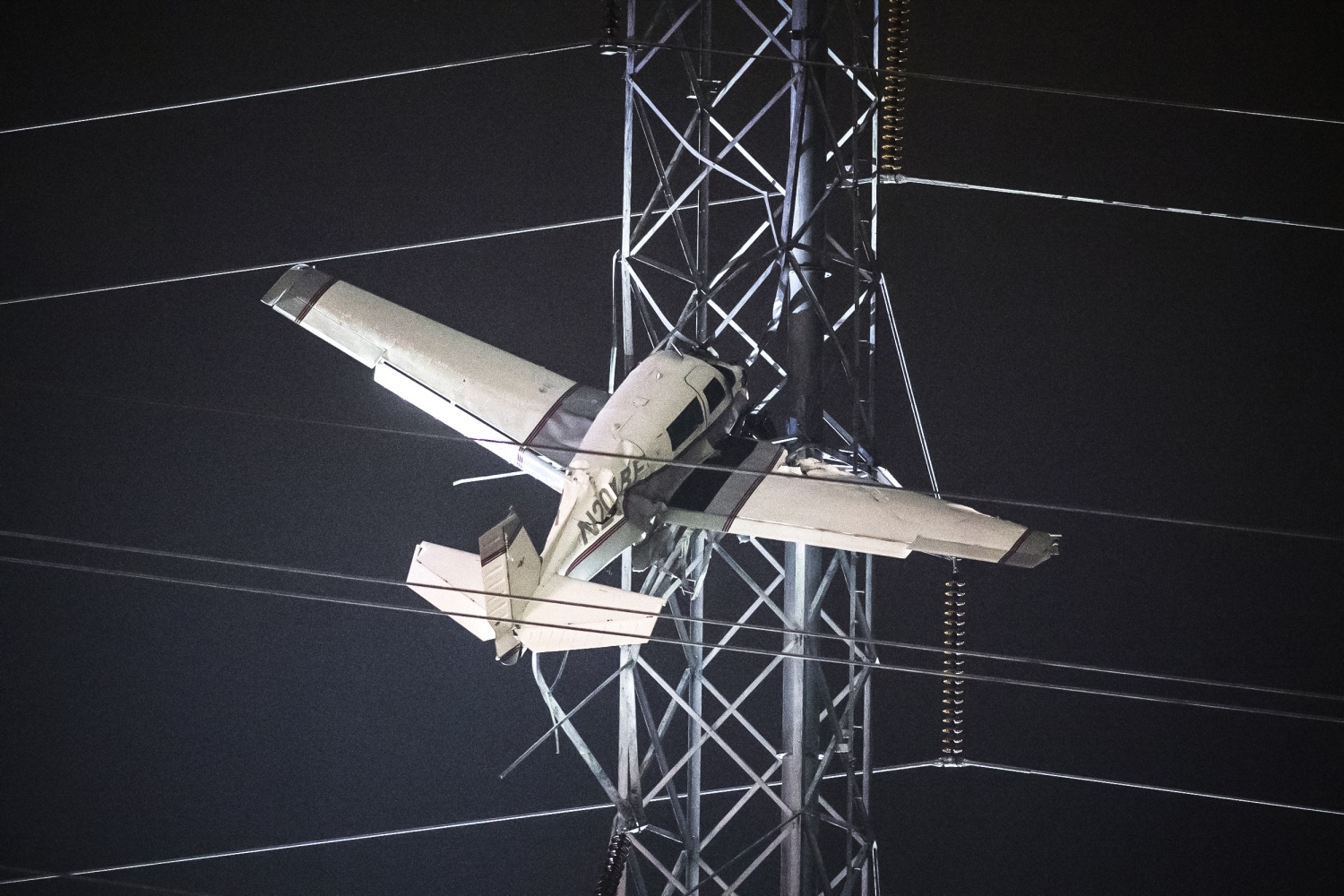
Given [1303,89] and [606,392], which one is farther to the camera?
[1303,89]

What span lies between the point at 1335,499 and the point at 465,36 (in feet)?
22.9

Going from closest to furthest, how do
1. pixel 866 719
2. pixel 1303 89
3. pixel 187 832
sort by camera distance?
pixel 866 719, pixel 1303 89, pixel 187 832

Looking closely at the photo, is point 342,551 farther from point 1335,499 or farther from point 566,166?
point 1335,499

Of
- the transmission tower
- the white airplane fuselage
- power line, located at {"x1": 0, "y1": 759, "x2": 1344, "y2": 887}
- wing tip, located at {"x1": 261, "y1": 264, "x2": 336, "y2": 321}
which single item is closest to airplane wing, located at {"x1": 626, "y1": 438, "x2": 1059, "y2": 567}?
the white airplane fuselage

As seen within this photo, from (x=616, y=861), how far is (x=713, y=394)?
2507mm

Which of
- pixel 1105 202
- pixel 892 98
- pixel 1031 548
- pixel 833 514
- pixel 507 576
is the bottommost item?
pixel 507 576

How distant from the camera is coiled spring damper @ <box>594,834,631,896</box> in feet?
27.0

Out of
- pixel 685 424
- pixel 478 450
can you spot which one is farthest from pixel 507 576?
pixel 478 450

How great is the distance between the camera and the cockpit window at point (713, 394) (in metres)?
8.19

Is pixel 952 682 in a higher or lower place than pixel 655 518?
lower

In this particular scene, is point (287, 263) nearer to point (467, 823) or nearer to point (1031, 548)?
point (467, 823)

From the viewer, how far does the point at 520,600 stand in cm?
766

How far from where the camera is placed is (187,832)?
1163 cm

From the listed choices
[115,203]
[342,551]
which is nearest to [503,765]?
[342,551]
